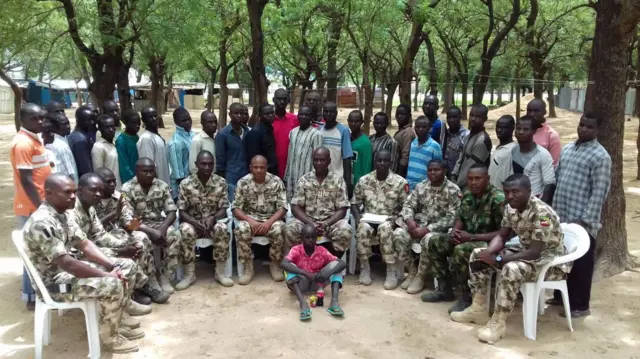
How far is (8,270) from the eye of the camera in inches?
209

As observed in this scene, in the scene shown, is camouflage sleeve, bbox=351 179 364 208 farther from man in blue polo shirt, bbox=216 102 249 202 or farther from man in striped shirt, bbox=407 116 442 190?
man in blue polo shirt, bbox=216 102 249 202

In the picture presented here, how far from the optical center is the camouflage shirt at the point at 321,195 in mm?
5250

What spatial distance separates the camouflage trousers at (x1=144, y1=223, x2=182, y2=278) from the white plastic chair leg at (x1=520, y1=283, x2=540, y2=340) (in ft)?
10.1

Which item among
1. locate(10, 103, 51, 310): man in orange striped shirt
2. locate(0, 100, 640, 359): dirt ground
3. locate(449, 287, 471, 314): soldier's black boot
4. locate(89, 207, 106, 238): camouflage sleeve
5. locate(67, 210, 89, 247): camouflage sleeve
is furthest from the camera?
locate(449, 287, 471, 314): soldier's black boot

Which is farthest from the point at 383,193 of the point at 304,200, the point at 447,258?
the point at 447,258

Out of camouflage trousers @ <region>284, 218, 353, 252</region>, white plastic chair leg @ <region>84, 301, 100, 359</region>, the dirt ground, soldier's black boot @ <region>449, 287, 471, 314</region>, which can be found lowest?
the dirt ground

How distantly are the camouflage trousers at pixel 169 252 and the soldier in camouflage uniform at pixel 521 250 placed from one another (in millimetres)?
2745

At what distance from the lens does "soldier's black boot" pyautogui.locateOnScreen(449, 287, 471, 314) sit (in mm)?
4348

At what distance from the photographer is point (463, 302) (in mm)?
4375

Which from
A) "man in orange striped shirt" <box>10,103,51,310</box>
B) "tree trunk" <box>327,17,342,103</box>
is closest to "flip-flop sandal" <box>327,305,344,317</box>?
"man in orange striped shirt" <box>10,103,51,310</box>

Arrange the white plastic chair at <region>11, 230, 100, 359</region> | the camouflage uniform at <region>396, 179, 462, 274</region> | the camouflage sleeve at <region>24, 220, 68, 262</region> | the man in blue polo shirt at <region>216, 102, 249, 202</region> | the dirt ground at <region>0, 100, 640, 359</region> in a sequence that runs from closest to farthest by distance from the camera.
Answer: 1. the camouflage sleeve at <region>24, 220, 68, 262</region>
2. the white plastic chair at <region>11, 230, 100, 359</region>
3. the dirt ground at <region>0, 100, 640, 359</region>
4. the camouflage uniform at <region>396, 179, 462, 274</region>
5. the man in blue polo shirt at <region>216, 102, 249, 202</region>

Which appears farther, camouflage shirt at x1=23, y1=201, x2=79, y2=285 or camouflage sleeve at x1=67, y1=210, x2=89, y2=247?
camouflage sleeve at x1=67, y1=210, x2=89, y2=247

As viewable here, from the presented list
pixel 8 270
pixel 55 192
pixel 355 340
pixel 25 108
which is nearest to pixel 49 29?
pixel 8 270

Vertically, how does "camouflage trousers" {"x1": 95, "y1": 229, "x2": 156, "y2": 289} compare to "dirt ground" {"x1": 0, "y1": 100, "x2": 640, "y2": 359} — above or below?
above
